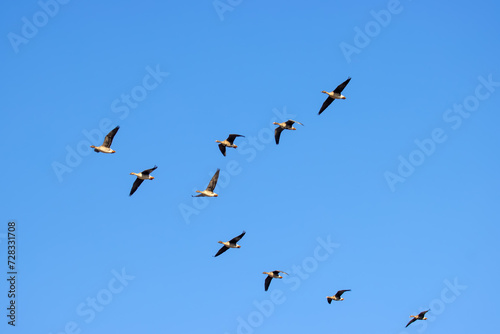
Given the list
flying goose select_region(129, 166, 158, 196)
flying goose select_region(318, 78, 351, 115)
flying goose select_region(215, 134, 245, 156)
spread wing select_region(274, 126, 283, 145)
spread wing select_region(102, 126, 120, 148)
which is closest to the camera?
spread wing select_region(102, 126, 120, 148)

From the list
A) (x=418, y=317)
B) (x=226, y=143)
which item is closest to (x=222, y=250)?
(x=226, y=143)

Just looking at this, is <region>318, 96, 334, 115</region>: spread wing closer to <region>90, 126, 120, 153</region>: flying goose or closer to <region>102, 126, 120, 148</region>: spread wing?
<region>102, 126, 120, 148</region>: spread wing

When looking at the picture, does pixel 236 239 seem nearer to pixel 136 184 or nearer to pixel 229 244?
pixel 229 244

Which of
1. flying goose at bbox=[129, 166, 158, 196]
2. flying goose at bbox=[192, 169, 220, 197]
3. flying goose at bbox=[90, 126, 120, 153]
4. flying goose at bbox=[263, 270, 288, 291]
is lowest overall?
Result: flying goose at bbox=[263, 270, 288, 291]

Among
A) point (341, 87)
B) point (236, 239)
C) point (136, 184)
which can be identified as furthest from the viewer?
point (236, 239)

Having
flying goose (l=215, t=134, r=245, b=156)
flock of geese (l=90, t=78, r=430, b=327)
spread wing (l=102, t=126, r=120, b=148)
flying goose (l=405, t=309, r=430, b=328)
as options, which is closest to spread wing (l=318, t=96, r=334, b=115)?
flock of geese (l=90, t=78, r=430, b=327)

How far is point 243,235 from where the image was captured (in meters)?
64.7

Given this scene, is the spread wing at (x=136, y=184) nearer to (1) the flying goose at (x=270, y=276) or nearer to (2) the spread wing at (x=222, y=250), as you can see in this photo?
(2) the spread wing at (x=222, y=250)

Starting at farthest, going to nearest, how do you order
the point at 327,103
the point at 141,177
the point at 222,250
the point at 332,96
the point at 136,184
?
the point at 222,250 < the point at 136,184 < the point at 141,177 < the point at 327,103 < the point at 332,96

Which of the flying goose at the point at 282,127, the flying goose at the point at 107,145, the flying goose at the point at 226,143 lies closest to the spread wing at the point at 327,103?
the flying goose at the point at 282,127

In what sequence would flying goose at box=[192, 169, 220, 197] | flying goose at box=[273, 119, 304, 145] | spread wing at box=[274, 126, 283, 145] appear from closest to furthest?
flying goose at box=[192, 169, 220, 197], flying goose at box=[273, 119, 304, 145], spread wing at box=[274, 126, 283, 145]

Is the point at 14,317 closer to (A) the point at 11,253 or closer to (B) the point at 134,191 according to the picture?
(A) the point at 11,253

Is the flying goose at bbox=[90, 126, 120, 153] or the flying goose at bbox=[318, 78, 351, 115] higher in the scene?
the flying goose at bbox=[90, 126, 120, 153]

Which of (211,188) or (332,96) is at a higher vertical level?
(211,188)
